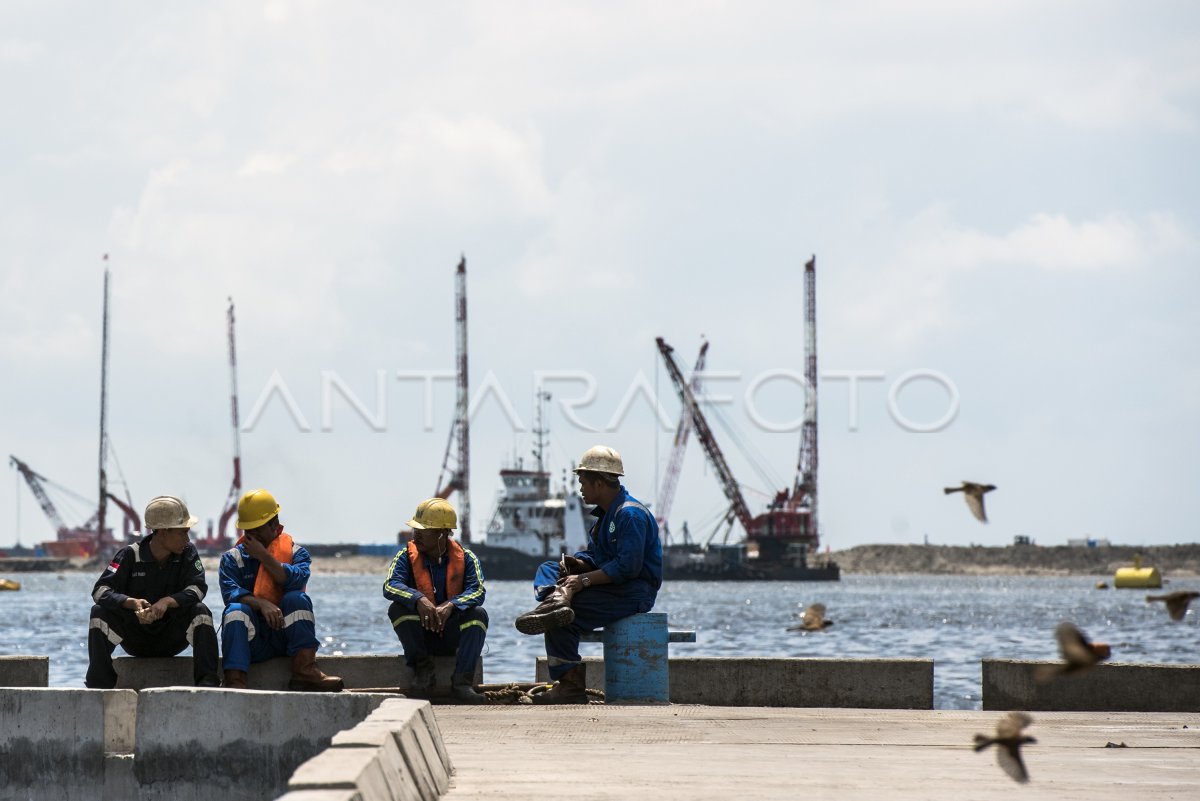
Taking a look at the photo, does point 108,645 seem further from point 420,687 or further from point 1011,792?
point 1011,792

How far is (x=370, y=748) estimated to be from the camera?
4902mm

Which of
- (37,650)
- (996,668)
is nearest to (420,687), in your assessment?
(996,668)

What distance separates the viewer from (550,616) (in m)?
8.94

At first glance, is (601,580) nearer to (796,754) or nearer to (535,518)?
(796,754)

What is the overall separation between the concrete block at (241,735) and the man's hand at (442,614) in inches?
92.4

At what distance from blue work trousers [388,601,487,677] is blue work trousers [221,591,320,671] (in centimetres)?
53

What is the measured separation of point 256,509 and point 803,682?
10.4 ft

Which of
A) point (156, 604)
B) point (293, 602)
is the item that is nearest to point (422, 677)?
point (293, 602)

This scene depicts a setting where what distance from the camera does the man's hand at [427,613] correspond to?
905cm

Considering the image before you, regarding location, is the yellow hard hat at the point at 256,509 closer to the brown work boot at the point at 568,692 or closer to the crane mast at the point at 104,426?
the brown work boot at the point at 568,692

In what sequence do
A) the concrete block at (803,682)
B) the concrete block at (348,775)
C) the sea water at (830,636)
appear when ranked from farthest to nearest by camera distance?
the sea water at (830,636), the concrete block at (803,682), the concrete block at (348,775)

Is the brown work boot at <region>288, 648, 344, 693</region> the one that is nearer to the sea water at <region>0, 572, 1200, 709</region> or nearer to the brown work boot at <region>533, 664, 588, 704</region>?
the brown work boot at <region>533, 664, 588, 704</region>

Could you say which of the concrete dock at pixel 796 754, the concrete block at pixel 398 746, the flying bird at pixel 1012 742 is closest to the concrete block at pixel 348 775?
the concrete block at pixel 398 746

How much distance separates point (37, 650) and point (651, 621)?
2329 cm
